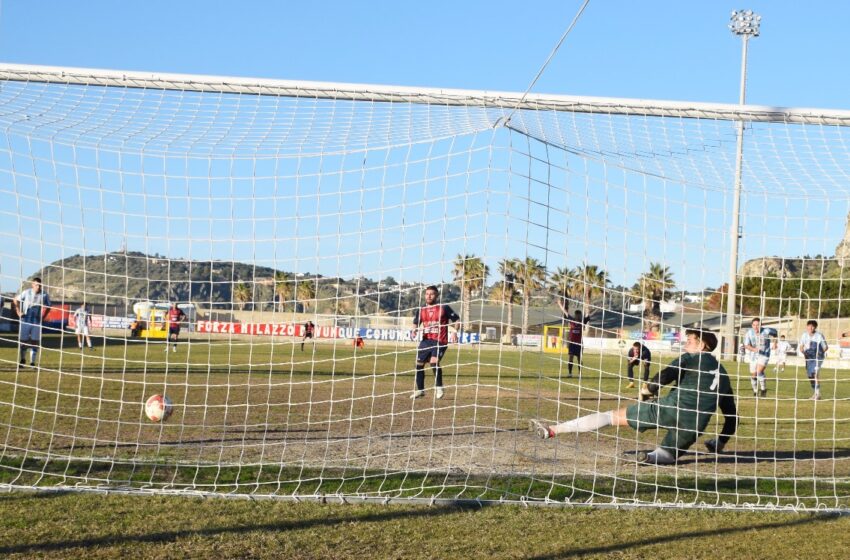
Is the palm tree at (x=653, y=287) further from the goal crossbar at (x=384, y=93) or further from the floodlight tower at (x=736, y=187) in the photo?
the goal crossbar at (x=384, y=93)

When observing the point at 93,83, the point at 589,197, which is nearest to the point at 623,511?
the point at 589,197

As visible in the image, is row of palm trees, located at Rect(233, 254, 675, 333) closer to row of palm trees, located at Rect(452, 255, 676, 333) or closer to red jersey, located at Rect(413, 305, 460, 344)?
row of palm trees, located at Rect(452, 255, 676, 333)

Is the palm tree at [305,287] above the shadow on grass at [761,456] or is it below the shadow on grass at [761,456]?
above

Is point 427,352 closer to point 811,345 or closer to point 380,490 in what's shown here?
point 380,490

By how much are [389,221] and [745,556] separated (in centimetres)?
415

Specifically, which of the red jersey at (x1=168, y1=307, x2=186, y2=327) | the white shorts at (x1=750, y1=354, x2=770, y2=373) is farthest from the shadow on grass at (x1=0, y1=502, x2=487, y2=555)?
the white shorts at (x1=750, y1=354, x2=770, y2=373)

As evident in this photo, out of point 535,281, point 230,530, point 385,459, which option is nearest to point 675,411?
point 535,281

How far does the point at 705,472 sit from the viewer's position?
8641mm

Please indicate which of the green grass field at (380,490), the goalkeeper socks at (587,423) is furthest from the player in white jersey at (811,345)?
the goalkeeper socks at (587,423)

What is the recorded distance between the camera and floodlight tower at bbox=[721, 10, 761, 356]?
27.8 feet

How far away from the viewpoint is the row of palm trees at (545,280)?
827 centimetres

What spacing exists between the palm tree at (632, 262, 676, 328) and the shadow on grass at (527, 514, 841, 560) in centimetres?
282

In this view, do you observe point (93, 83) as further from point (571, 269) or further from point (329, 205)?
point (571, 269)

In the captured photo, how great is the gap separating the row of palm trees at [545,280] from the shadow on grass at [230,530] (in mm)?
1717
